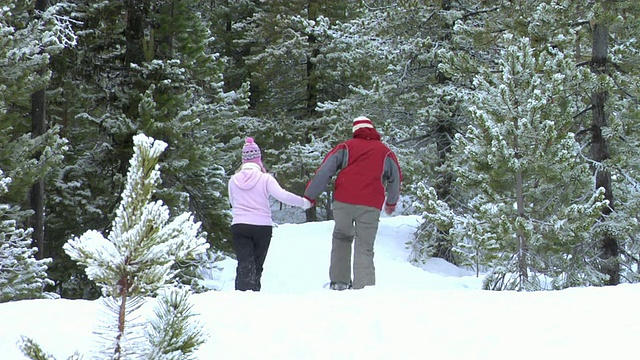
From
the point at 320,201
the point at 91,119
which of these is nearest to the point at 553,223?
the point at 91,119

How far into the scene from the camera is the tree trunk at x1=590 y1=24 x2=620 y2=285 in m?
10.9

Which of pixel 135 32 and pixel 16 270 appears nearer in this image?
pixel 16 270

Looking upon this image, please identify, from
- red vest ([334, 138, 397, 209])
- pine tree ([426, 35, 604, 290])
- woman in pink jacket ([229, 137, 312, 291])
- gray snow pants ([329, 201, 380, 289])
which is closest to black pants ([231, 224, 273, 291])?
woman in pink jacket ([229, 137, 312, 291])

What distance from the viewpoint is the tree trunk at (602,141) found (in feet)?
35.8

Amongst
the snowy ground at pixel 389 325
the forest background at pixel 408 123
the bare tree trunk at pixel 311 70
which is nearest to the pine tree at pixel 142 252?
the snowy ground at pixel 389 325

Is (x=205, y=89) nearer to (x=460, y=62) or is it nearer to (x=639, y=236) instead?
(x=460, y=62)

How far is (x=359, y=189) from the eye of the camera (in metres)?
7.61

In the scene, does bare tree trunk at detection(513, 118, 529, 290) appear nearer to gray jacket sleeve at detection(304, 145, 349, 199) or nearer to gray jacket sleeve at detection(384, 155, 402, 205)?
gray jacket sleeve at detection(384, 155, 402, 205)

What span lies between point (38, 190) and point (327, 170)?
6.86 metres

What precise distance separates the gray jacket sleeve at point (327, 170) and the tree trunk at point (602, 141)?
198 inches

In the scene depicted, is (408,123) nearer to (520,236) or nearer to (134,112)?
(134,112)

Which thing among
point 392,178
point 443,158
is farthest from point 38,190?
point 443,158

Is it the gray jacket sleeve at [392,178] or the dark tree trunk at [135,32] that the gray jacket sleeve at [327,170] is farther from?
the dark tree trunk at [135,32]

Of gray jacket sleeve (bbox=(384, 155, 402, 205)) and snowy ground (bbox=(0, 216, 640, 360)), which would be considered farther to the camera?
gray jacket sleeve (bbox=(384, 155, 402, 205))
